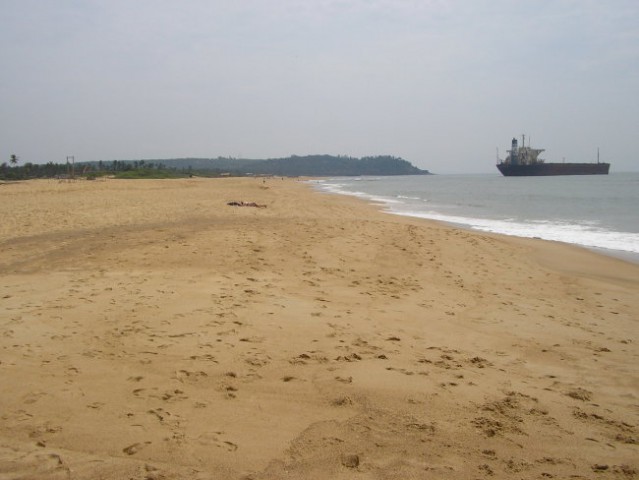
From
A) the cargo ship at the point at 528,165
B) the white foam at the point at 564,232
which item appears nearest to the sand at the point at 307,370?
the white foam at the point at 564,232

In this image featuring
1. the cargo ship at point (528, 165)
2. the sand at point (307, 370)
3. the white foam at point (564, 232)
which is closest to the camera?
the sand at point (307, 370)

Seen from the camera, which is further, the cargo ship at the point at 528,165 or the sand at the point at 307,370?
the cargo ship at the point at 528,165

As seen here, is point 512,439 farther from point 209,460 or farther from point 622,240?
point 622,240

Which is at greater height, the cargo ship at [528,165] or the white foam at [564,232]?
the cargo ship at [528,165]

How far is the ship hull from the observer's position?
101938 mm

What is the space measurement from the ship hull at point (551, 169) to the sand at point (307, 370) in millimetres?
103093

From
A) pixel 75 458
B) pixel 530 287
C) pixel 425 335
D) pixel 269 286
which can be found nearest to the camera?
pixel 75 458

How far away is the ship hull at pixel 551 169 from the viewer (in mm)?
101938

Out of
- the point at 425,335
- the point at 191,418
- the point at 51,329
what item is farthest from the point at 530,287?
the point at 51,329

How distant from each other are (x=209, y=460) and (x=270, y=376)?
3.93 feet

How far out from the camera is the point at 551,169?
104m

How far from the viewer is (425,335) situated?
523 cm

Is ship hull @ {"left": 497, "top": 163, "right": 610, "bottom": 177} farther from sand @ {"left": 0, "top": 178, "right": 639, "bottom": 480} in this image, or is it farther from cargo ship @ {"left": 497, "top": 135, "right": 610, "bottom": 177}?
sand @ {"left": 0, "top": 178, "right": 639, "bottom": 480}

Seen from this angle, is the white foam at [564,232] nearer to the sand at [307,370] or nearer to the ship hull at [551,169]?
the sand at [307,370]
